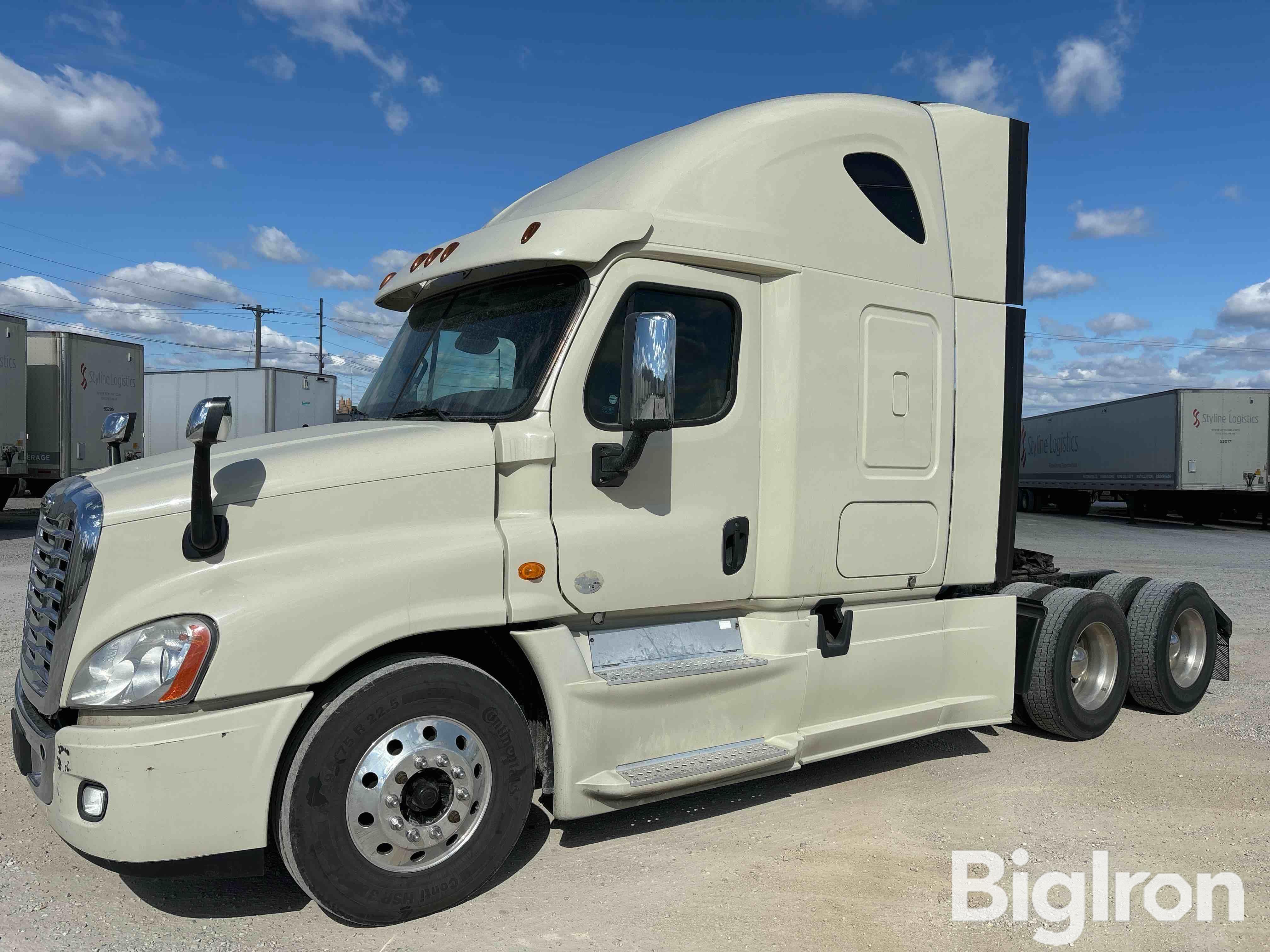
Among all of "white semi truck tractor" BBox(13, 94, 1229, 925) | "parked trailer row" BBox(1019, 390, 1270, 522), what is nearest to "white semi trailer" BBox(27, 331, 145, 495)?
"white semi truck tractor" BBox(13, 94, 1229, 925)

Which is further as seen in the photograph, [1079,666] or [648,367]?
[1079,666]

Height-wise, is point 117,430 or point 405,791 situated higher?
point 117,430

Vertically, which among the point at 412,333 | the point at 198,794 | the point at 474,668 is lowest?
the point at 198,794

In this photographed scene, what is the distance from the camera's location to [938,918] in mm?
3670

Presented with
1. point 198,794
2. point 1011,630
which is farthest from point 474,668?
point 1011,630

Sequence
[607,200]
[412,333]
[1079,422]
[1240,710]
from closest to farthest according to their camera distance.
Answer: [607,200], [412,333], [1240,710], [1079,422]

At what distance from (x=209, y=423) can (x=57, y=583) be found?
2.88ft

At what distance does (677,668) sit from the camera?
418 centimetres

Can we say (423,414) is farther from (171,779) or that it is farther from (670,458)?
(171,779)

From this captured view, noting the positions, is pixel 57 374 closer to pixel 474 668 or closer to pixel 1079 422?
pixel 474 668

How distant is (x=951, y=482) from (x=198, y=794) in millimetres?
3783

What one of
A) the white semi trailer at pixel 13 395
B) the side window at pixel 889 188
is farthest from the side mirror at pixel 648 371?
the white semi trailer at pixel 13 395

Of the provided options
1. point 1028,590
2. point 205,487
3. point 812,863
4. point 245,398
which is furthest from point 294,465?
point 245,398

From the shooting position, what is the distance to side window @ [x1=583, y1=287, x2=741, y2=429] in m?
3.97
